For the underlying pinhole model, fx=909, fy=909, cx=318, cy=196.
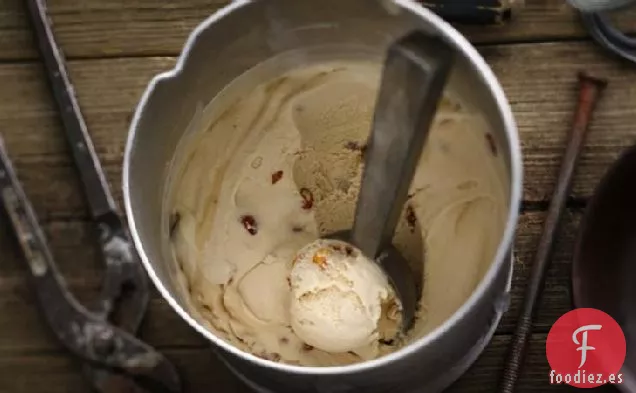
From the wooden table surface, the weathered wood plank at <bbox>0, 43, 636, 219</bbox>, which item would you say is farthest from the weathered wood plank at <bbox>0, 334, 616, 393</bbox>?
the weathered wood plank at <bbox>0, 43, 636, 219</bbox>

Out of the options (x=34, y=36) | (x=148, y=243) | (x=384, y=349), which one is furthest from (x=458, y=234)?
(x=34, y=36)

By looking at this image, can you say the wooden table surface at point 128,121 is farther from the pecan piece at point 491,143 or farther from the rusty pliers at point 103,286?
the pecan piece at point 491,143

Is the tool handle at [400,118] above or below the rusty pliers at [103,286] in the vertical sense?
above

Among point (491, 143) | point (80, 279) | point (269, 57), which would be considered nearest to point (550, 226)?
point (491, 143)

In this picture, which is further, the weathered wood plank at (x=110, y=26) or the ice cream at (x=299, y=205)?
the weathered wood plank at (x=110, y=26)

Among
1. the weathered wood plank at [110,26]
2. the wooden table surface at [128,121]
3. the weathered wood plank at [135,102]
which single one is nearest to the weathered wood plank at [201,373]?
the wooden table surface at [128,121]

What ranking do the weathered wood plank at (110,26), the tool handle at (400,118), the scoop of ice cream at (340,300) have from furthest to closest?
the weathered wood plank at (110,26), the scoop of ice cream at (340,300), the tool handle at (400,118)
